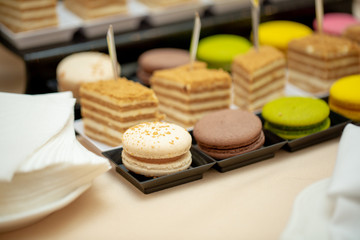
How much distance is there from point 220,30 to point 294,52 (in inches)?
31.3

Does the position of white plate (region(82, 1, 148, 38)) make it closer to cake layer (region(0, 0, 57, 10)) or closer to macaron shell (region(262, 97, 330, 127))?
cake layer (region(0, 0, 57, 10))

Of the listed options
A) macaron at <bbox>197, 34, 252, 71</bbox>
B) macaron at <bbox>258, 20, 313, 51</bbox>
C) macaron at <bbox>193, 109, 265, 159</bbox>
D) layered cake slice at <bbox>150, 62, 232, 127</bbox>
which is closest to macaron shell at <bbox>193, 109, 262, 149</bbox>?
macaron at <bbox>193, 109, 265, 159</bbox>

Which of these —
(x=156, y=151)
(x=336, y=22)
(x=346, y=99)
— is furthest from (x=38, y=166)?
(x=336, y=22)

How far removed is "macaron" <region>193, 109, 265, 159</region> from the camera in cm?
225

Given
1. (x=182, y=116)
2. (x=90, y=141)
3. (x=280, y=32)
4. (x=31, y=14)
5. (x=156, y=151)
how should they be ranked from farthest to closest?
1. (x=280, y=32)
2. (x=31, y=14)
3. (x=182, y=116)
4. (x=90, y=141)
5. (x=156, y=151)

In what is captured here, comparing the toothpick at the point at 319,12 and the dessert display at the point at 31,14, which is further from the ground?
the dessert display at the point at 31,14

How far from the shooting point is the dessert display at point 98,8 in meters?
3.44

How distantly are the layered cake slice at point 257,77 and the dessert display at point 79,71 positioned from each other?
788mm

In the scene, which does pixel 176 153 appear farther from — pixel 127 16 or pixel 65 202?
pixel 127 16

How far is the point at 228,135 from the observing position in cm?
227

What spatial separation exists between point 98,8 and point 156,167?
171 cm

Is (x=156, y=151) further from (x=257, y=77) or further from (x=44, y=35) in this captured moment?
(x=44, y=35)

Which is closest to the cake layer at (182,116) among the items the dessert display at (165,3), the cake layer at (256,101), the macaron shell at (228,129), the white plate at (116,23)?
the cake layer at (256,101)

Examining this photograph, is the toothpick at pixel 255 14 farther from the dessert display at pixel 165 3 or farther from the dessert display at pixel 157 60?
the dessert display at pixel 165 3
